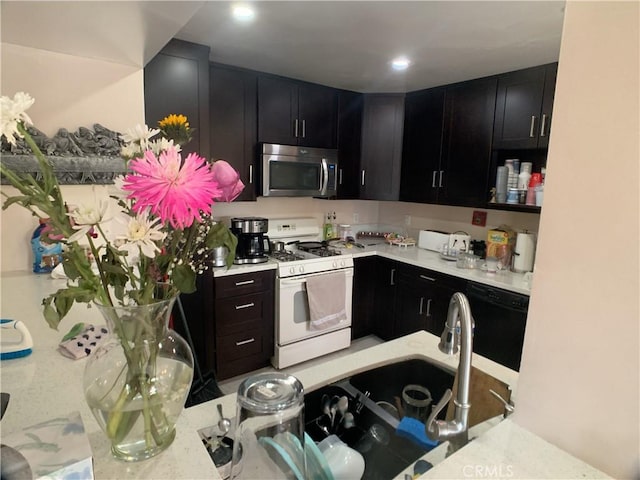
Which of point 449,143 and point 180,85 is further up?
point 180,85

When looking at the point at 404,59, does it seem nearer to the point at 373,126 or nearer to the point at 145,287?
the point at 373,126

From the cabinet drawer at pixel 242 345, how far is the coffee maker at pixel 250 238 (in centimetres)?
55

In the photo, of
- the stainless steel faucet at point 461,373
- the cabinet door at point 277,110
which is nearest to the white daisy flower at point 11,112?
the stainless steel faucet at point 461,373

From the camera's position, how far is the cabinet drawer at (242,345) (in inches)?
108

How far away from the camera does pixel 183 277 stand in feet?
1.92

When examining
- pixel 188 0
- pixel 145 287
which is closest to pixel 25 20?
pixel 188 0

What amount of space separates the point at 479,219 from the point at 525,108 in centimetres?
99

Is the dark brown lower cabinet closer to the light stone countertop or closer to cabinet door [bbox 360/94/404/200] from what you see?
the light stone countertop

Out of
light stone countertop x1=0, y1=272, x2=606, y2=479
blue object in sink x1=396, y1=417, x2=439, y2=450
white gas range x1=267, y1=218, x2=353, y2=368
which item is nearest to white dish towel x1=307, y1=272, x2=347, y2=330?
white gas range x1=267, y1=218, x2=353, y2=368

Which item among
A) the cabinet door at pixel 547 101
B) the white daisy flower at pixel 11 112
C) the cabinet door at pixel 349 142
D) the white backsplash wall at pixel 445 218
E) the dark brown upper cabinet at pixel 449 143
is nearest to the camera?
the white daisy flower at pixel 11 112

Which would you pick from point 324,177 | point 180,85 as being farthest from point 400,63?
point 180,85

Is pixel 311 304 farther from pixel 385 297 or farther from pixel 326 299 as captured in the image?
pixel 385 297

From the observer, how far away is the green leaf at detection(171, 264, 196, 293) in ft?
1.92

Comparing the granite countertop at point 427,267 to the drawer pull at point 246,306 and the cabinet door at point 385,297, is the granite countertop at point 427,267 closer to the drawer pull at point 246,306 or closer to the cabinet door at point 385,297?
the cabinet door at point 385,297
